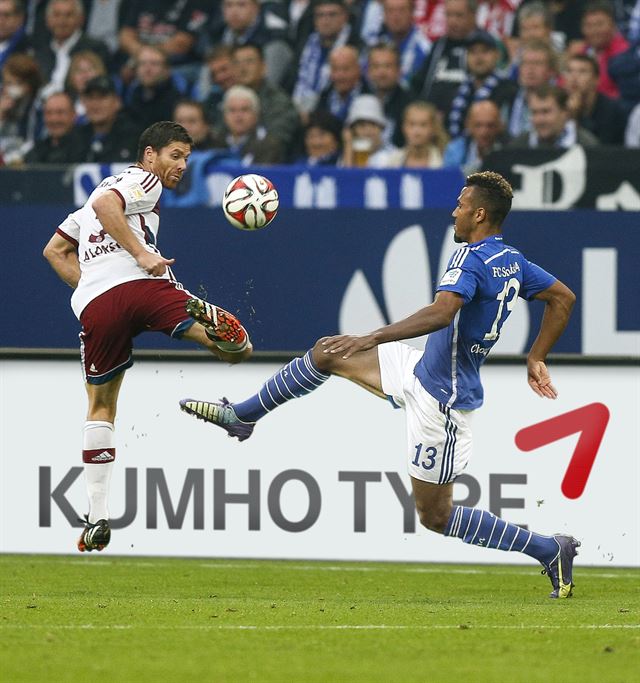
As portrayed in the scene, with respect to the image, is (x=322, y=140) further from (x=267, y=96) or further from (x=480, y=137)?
(x=480, y=137)

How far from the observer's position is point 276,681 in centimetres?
514

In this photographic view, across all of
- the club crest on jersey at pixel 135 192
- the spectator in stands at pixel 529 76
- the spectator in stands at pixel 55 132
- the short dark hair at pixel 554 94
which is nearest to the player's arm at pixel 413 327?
the club crest on jersey at pixel 135 192

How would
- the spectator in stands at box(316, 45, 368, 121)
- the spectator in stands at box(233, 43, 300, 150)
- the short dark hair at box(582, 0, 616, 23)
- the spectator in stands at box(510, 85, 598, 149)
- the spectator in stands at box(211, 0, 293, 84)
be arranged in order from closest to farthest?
the spectator in stands at box(510, 85, 598, 149), the spectator in stands at box(233, 43, 300, 150), the short dark hair at box(582, 0, 616, 23), the spectator in stands at box(316, 45, 368, 121), the spectator in stands at box(211, 0, 293, 84)

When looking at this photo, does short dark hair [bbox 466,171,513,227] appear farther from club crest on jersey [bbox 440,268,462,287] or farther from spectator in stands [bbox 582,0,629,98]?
spectator in stands [bbox 582,0,629,98]

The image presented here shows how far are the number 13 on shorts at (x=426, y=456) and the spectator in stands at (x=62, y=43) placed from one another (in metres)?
8.49

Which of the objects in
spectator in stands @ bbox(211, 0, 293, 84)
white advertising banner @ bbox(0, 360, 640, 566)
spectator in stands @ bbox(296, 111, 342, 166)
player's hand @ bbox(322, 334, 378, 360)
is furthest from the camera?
spectator in stands @ bbox(211, 0, 293, 84)

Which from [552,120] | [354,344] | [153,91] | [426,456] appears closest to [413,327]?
[354,344]

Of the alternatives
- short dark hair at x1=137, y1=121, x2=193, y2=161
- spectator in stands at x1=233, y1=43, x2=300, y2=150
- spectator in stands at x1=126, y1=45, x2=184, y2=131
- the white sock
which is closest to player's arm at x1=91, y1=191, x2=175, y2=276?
short dark hair at x1=137, y1=121, x2=193, y2=161

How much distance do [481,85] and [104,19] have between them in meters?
4.51

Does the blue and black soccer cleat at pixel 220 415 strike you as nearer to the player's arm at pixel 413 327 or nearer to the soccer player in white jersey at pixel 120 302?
the soccer player in white jersey at pixel 120 302

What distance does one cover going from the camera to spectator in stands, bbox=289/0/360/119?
1400cm

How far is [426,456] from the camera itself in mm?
7488

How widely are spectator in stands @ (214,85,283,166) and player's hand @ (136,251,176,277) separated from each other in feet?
16.4

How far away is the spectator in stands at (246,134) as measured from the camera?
12641 mm
